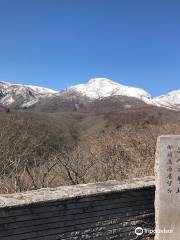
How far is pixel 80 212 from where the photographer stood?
7.33 meters

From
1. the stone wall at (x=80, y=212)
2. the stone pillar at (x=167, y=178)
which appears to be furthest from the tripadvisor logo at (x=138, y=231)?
the stone pillar at (x=167, y=178)

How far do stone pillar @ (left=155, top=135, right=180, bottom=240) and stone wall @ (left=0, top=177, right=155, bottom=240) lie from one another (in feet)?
2.26

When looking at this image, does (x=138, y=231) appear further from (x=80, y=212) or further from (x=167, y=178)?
(x=80, y=212)

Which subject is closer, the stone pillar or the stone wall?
the stone wall

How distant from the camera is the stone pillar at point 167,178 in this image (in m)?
7.46

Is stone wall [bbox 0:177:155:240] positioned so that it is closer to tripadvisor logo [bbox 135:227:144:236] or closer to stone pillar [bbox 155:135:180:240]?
tripadvisor logo [bbox 135:227:144:236]

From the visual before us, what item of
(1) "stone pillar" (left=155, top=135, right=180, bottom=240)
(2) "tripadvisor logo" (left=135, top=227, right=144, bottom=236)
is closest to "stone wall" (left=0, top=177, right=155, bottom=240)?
(2) "tripadvisor logo" (left=135, top=227, right=144, bottom=236)

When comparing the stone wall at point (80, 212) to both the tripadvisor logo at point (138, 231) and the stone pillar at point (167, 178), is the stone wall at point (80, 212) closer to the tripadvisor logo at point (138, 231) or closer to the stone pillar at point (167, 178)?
the tripadvisor logo at point (138, 231)

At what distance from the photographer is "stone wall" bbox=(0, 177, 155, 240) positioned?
6.65m

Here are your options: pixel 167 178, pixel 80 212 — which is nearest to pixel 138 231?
pixel 167 178

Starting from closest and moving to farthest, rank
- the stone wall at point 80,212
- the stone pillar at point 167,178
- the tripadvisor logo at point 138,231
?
the stone wall at point 80,212, the stone pillar at point 167,178, the tripadvisor logo at point 138,231

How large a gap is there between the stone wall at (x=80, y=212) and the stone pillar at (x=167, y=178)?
0.69 metres

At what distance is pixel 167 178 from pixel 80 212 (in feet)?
4.56

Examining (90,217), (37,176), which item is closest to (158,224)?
(90,217)
